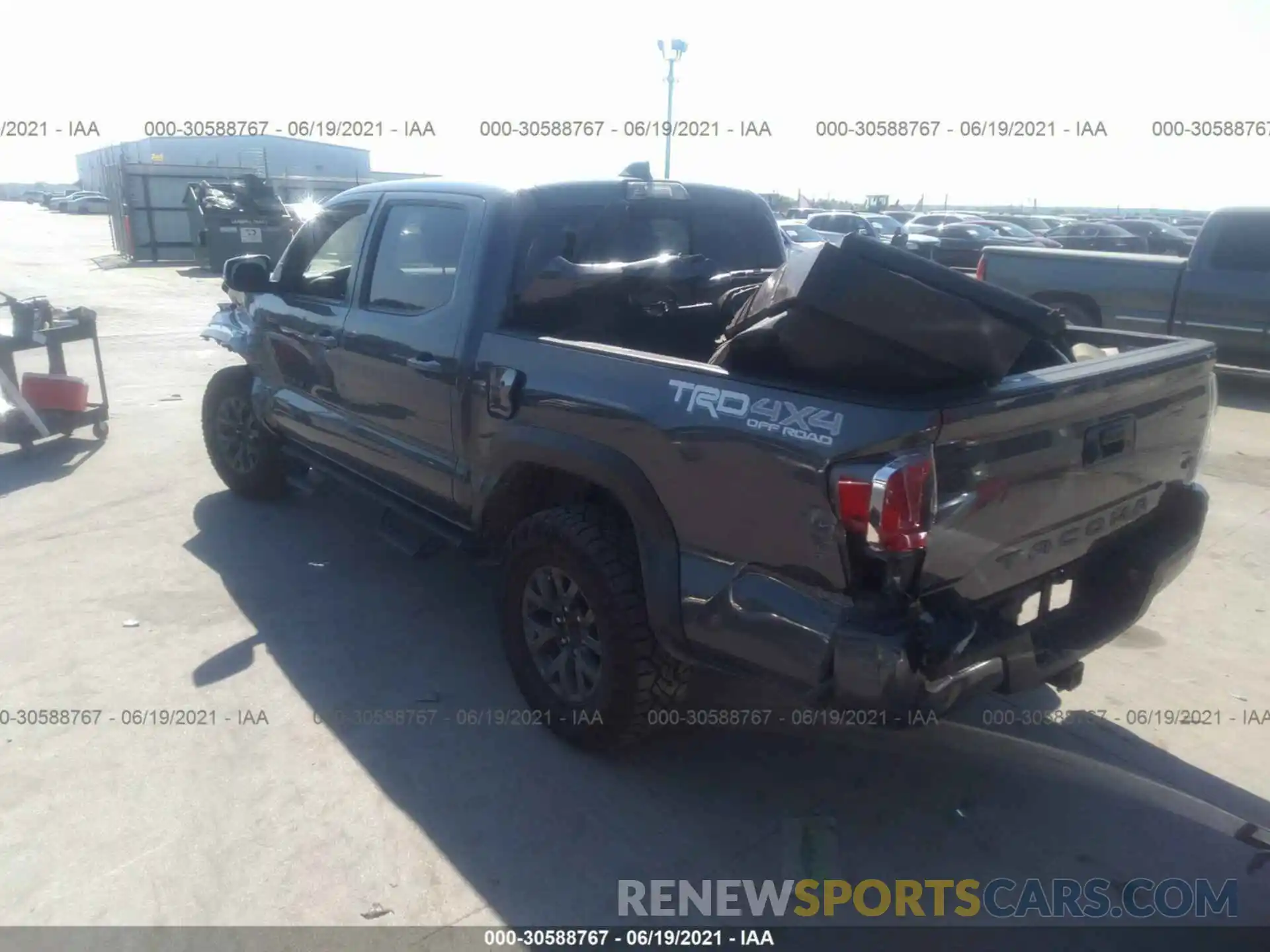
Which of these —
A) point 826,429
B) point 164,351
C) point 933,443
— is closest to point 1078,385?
point 933,443

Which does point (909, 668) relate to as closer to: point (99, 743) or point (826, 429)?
point (826, 429)

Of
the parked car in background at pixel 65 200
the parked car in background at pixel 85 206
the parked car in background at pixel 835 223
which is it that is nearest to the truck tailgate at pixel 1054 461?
the parked car in background at pixel 835 223

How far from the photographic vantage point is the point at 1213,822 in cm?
320

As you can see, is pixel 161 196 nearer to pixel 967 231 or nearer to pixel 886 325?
pixel 967 231

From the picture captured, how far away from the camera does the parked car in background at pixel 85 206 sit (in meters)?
56.5

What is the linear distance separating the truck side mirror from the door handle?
1.61 metres

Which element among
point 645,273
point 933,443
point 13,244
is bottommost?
point 13,244

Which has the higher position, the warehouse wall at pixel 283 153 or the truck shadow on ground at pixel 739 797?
the warehouse wall at pixel 283 153

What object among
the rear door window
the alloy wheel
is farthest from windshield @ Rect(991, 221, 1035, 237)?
the alloy wheel

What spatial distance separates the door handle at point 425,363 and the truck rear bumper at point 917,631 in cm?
156

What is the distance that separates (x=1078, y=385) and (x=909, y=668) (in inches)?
39.8

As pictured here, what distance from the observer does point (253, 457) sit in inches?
234

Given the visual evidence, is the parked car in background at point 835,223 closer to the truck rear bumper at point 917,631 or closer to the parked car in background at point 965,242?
the parked car in background at point 965,242

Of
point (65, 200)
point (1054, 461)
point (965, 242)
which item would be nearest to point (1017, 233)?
point (965, 242)
